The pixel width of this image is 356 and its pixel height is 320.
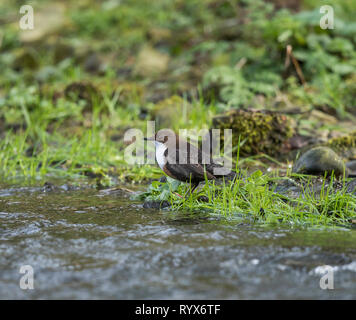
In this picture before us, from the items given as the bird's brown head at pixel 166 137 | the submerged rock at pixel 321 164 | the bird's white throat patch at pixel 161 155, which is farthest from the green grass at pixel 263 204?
the submerged rock at pixel 321 164

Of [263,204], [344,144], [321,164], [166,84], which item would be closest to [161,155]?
[263,204]

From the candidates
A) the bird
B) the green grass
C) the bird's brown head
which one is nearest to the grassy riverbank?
the green grass

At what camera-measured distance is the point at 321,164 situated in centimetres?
512

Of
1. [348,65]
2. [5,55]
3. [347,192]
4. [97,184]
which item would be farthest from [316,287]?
[5,55]

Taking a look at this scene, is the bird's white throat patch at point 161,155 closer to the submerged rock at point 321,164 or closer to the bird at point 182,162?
the bird at point 182,162

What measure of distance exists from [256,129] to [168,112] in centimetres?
196

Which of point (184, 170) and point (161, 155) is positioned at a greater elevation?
point (161, 155)

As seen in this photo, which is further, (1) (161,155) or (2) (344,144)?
(2) (344,144)

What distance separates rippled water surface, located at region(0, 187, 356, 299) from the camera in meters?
2.76

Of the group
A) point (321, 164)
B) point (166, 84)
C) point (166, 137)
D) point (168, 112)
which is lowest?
point (321, 164)

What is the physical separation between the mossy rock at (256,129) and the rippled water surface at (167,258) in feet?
7.94

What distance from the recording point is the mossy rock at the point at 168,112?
740 cm

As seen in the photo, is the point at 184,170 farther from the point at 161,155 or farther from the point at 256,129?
the point at 256,129
